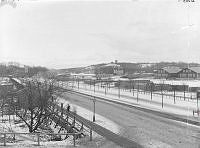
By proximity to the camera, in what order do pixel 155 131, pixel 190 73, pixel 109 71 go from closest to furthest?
1. pixel 155 131
2. pixel 190 73
3. pixel 109 71

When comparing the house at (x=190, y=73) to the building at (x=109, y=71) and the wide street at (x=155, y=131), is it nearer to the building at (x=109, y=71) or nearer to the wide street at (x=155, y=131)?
the building at (x=109, y=71)

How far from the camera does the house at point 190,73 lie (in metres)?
99.0

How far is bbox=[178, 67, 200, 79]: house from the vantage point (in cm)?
9897

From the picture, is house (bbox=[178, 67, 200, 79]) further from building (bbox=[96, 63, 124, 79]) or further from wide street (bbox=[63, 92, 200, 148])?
wide street (bbox=[63, 92, 200, 148])

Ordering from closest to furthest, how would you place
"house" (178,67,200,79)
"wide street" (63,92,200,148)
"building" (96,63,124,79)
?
"wide street" (63,92,200,148), "house" (178,67,200,79), "building" (96,63,124,79)

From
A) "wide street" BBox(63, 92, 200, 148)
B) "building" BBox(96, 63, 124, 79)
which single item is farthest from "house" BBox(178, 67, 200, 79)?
"wide street" BBox(63, 92, 200, 148)

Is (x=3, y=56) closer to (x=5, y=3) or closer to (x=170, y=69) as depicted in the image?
(x=5, y=3)

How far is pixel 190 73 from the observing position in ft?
334

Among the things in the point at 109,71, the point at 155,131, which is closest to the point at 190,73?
the point at 109,71

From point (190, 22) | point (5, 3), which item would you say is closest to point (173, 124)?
point (190, 22)

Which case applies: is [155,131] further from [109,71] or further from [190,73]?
[109,71]

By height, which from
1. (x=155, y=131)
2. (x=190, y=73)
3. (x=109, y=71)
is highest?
(x=109, y=71)

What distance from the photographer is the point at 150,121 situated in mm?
30266

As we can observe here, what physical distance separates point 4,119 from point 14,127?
22.3 feet
